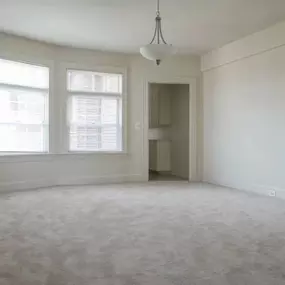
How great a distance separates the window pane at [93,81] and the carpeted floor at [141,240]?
2483 millimetres

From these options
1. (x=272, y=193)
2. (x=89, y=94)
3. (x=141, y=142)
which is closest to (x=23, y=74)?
(x=89, y=94)

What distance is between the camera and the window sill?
6736mm

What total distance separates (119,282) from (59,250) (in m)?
0.90

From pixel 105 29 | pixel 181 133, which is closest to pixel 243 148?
pixel 181 133

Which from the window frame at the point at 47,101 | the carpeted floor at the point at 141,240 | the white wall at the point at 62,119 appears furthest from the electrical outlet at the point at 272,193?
the window frame at the point at 47,101

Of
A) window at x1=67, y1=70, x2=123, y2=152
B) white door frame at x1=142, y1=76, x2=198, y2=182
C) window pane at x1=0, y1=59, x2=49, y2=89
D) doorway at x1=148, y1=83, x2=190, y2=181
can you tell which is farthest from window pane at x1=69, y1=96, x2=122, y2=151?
doorway at x1=148, y1=83, x2=190, y2=181

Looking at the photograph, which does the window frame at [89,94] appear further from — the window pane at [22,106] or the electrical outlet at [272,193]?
the electrical outlet at [272,193]

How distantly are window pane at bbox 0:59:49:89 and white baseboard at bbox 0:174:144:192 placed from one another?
1730mm

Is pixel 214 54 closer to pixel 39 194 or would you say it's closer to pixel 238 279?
pixel 39 194

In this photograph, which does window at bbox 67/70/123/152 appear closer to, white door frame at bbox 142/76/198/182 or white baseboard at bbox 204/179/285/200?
white door frame at bbox 142/76/198/182

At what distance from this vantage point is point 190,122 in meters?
8.29

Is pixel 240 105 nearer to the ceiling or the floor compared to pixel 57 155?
nearer to the ceiling

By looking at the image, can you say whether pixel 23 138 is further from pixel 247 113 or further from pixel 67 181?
pixel 247 113

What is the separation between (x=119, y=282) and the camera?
8.34 feet
